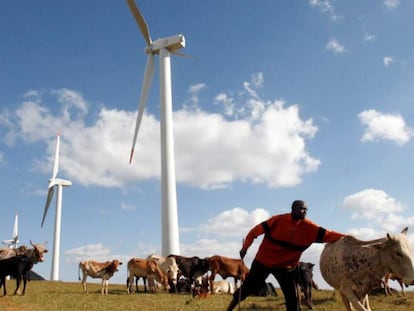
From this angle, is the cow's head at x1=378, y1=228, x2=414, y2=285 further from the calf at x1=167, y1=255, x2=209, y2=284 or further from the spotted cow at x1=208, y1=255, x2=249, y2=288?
the calf at x1=167, y1=255, x2=209, y2=284

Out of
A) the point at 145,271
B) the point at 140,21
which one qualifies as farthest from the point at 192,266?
the point at 140,21

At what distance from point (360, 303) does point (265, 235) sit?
80.0 inches

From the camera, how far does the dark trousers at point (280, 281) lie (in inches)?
336

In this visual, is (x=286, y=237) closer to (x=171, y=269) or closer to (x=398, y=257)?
(x=398, y=257)

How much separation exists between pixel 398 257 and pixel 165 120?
28.7 meters

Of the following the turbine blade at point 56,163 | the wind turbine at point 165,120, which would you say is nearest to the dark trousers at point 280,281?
the wind turbine at point 165,120

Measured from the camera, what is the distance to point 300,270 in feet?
53.5

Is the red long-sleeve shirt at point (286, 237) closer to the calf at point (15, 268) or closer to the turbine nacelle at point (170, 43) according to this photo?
the calf at point (15, 268)

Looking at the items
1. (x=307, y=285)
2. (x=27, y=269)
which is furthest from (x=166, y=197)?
(x=307, y=285)

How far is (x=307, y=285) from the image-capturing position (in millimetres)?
15758

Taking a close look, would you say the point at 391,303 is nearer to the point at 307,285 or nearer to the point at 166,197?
the point at 307,285

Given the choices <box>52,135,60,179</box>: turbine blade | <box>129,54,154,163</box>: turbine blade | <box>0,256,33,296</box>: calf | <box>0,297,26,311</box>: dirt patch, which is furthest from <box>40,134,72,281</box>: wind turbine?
<box>0,297,26,311</box>: dirt patch

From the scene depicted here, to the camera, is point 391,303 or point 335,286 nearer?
point 335,286

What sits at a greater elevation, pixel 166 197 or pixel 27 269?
pixel 166 197
